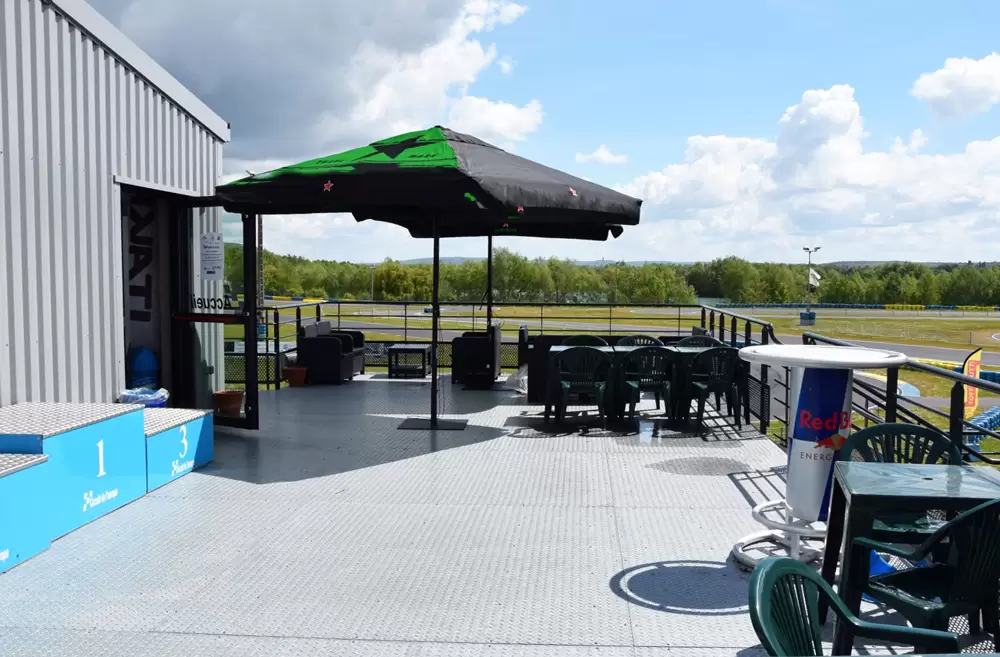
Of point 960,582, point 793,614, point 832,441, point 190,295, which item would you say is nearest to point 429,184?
Result: point 190,295

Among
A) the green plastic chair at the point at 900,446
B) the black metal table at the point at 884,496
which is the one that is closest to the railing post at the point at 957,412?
the green plastic chair at the point at 900,446

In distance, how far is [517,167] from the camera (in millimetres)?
7402

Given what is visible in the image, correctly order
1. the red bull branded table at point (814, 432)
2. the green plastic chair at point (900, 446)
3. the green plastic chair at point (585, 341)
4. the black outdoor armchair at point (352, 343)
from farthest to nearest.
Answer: the black outdoor armchair at point (352, 343) → the green plastic chair at point (585, 341) → the red bull branded table at point (814, 432) → the green plastic chair at point (900, 446)

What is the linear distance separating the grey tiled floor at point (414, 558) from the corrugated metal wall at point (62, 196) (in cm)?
117

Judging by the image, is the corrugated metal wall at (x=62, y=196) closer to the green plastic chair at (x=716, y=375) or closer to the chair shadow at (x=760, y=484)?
the chair shadow at (x=760, y=484)

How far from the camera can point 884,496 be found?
9.23ft

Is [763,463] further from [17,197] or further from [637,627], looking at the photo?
[17,197]

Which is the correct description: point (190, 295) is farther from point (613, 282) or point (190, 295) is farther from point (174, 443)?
point (613, 282)

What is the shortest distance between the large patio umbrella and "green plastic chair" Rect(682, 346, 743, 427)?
5.08 ft

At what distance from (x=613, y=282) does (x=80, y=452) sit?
81906 mm

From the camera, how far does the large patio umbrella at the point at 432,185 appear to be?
651 cm

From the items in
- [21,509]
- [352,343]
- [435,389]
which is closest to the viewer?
[21,509]

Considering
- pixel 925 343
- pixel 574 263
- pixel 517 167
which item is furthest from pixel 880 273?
pixel 517 167

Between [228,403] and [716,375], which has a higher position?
[716,375]
